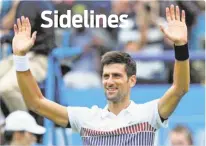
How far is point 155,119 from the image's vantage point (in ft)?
13.8

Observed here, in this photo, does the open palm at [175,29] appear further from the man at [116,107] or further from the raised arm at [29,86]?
the raised arm at [29,86]

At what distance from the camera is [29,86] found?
14.0 ft

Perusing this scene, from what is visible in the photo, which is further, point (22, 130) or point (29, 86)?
point (22, 130)

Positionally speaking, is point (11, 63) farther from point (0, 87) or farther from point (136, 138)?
point (136, 138)

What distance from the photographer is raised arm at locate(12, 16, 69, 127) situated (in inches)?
168

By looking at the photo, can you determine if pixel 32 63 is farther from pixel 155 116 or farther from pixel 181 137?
pixel 155 116

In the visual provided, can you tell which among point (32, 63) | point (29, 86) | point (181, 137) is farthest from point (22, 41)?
point (32, 63)

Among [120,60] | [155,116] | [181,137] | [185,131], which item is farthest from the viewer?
[185,131]

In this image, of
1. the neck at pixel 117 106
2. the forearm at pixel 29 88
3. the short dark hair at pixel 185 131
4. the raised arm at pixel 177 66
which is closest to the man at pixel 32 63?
the short dark hair at pixel 185 131

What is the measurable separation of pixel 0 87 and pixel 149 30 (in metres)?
1.57

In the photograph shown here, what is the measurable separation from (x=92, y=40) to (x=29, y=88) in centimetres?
311

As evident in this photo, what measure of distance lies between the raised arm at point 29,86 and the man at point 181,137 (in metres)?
1.91

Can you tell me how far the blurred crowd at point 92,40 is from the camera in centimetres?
695

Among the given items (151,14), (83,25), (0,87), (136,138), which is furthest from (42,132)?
(136,138)
